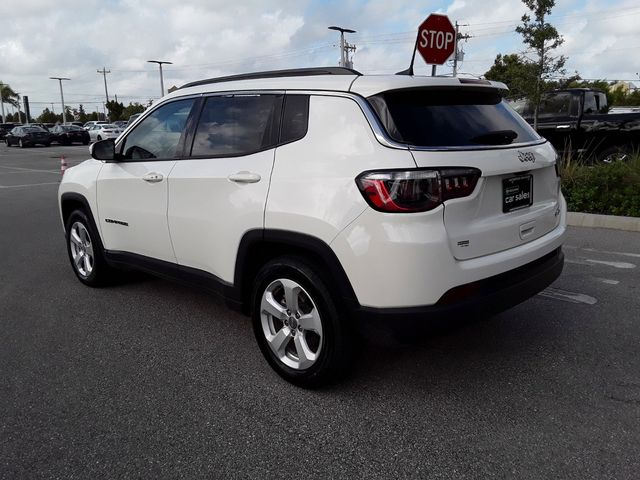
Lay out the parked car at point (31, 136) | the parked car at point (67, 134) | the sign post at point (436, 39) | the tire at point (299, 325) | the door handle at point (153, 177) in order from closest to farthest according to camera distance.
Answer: the tire at point (299, 325) → the door handle at point (153, 177) → the sign post at point (436, 39) → the parked car at point (31, 136) → the parked car at point (67, 134)

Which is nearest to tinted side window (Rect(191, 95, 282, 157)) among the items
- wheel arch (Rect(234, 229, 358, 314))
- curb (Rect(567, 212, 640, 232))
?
wheel arch (Rect(234, 229, 358, 314))

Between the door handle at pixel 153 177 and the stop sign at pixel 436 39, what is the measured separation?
564 cm

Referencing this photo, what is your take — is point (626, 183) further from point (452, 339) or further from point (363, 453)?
point (363, 453)

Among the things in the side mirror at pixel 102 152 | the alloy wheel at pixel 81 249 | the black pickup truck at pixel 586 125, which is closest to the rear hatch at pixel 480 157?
the side mirror at pixel 102 152

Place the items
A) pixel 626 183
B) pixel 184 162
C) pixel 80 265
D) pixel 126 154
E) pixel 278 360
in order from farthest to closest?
pixel 626 183, pixel 80 265, pixel 126 154, pixel 184 162, pixel 278 360

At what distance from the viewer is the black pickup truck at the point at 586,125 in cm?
1038

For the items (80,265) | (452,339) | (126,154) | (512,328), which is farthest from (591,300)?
(80,265)

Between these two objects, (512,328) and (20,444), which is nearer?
(20,444)

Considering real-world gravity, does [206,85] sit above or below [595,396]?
above

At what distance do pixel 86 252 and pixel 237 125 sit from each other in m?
2.54

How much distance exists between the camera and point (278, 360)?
337cm

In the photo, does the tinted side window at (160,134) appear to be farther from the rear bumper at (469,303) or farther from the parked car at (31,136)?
the parked car at (31,136)

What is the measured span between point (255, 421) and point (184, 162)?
73.0 inches

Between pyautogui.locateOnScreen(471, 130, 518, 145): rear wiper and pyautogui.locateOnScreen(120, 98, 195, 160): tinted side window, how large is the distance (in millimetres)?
2077
